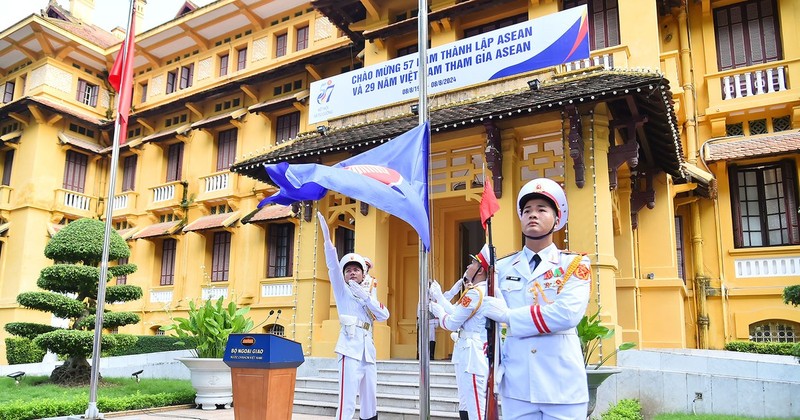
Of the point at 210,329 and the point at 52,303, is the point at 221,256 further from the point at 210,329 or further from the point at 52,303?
the point at 210,329

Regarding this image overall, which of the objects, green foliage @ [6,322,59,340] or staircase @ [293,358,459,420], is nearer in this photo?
staircase @ [293,358,459,420]

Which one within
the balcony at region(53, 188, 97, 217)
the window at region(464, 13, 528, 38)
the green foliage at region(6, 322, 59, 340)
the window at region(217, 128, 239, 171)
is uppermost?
the window at region(464, 13, 528, 38)

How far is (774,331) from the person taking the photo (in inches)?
551

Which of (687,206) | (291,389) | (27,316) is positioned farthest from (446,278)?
(27,316)

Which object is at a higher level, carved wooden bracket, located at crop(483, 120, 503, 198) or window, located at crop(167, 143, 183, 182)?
window, located at crop(167, 143, 183, 182)

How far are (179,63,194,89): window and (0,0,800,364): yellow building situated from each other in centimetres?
49

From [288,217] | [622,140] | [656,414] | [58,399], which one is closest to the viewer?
[656,414]

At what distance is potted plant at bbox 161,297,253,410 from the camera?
11.0 metres

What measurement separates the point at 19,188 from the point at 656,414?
24.5 meters

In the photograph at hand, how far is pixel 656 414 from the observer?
30.2 ft

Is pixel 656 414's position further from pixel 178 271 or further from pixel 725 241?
pixel 178 271

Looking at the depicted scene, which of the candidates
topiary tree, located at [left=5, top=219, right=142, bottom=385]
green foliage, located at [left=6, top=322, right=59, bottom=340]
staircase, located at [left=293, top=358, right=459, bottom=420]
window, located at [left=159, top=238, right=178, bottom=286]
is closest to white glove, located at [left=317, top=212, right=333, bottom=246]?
staircase, located at [left=293, top=358, right=459, bottom=420]

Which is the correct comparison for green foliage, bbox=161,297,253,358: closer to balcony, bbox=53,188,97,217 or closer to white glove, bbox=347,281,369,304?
white glove, bbox=347,281,369,304

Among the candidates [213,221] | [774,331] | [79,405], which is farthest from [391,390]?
[213,221]
